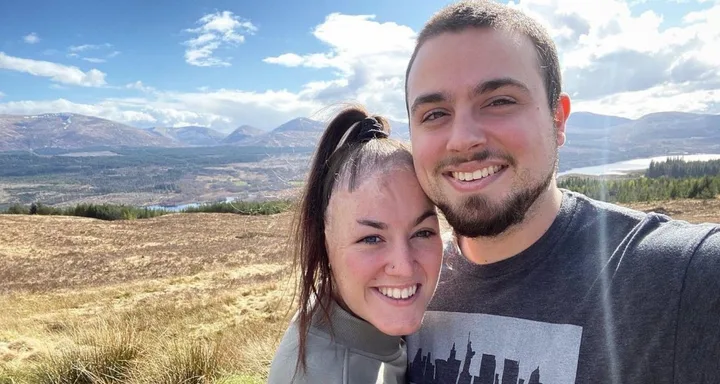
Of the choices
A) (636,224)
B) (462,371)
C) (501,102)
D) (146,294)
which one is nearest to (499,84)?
(501,102)

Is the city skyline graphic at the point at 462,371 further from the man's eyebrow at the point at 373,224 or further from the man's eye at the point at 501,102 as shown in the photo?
the man's eye at the point at 501,102

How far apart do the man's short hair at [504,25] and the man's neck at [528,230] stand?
0.37 meters

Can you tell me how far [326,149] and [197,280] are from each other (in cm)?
2240

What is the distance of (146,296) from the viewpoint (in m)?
19.1

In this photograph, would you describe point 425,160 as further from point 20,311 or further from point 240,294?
point 20,311

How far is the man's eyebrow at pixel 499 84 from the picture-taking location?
190cm

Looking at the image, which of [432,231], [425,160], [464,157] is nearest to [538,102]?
[464,157]

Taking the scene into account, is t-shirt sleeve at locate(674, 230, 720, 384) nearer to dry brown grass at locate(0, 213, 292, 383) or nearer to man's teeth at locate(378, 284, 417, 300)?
man's teeth at locate(378, 284, 417, 300)

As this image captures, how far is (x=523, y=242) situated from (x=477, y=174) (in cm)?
33

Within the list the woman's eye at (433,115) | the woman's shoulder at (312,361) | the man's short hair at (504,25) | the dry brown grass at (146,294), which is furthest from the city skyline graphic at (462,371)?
the man's short hair at (504,25)

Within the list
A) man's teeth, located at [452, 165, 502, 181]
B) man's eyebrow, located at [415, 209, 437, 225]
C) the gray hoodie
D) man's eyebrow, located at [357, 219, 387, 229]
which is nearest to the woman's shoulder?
the gray hoodie

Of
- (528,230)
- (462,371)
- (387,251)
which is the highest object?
(528,230)

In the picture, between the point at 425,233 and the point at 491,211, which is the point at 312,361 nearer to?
the point at 425,233

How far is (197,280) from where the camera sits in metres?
23.1
